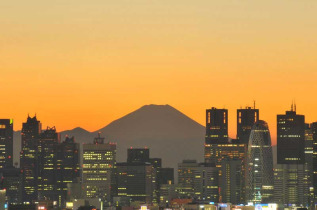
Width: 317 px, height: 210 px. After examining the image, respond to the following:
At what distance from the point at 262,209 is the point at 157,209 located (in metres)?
20.4

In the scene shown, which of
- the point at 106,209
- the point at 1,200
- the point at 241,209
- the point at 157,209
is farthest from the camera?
the point at 106,209

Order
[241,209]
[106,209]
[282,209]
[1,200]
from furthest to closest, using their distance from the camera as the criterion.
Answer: [282,209], [106,209], [241,209], [1,200]

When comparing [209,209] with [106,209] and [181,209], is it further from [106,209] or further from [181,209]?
[106,209]

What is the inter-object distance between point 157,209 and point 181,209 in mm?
5673

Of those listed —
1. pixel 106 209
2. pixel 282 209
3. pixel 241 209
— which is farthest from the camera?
pixel 282 209

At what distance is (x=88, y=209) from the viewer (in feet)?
444

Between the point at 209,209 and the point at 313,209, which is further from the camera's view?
the point at 313,209

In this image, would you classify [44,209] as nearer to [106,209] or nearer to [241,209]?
[241,209]

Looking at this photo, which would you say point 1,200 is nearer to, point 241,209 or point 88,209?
point 88,209

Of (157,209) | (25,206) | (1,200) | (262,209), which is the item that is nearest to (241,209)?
(262,209)

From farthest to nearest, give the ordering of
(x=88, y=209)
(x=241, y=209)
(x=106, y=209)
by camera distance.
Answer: (x=106, y=209)
(x=241, y=209)
(x=88, y=209)

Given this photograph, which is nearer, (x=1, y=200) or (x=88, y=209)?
(x=1, y=200)

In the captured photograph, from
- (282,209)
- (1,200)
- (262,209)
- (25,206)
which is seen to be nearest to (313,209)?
(282,209)

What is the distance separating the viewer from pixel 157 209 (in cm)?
15925
